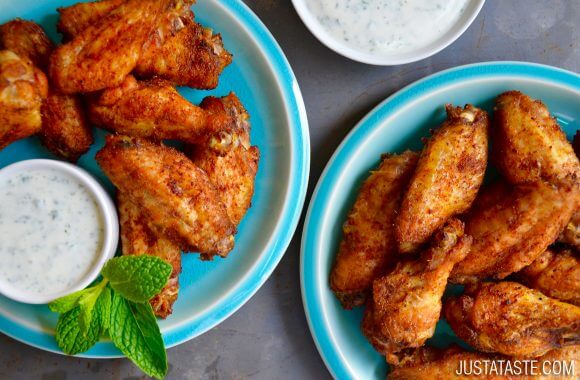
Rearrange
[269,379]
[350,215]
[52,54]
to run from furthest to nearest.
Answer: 1. [269,379]
2. [350,215]
3. [52,54]

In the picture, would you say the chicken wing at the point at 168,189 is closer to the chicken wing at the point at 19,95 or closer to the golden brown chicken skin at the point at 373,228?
the chicken wing at the point at 19,95

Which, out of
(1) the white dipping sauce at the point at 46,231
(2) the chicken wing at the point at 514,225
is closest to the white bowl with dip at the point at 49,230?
(1) the white dipping sauce at the point at 46,231

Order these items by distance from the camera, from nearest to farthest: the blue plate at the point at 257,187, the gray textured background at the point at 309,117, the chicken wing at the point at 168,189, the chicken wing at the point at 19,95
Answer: the chicken wing at the point at 19,95
the chicken wing at the point at 168,189
the blue plate at the point at 257,187
the gray textured background at the point at 309,117

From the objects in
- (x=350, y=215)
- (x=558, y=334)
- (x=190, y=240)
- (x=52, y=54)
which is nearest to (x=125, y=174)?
(x=190, y=240)

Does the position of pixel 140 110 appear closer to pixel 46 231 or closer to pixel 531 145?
pixel 46 231

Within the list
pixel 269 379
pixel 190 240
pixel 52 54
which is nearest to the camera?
pixel 52 54

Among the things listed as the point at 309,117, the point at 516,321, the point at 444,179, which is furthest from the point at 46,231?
the point at 516,321

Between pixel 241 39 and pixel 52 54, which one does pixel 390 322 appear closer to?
pixel 241 39
